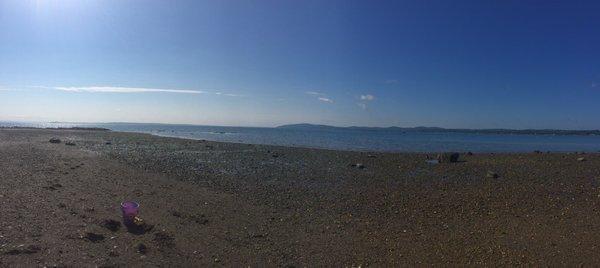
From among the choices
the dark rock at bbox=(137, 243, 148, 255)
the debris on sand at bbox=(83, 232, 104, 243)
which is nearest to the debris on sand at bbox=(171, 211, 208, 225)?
the dark rock at bbox=(137, 243, 148, 255)

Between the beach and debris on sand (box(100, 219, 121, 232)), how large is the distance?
0.15m

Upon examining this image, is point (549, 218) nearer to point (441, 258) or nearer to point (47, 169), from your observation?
point (441, 258)

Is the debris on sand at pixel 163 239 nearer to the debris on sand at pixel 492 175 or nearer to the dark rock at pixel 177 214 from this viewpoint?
the dark rock at pixel 177 214

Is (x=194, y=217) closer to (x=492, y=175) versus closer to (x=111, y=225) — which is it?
(x=111, y=225)

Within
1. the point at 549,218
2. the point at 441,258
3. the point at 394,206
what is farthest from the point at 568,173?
the point at 441,258

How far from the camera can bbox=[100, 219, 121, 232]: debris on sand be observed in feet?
31.7

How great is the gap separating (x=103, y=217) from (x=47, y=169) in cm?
977

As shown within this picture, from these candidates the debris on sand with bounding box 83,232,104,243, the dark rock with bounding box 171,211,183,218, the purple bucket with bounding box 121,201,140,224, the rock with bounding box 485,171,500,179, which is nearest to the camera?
the debris on sand with bounding box 83,232,104,243

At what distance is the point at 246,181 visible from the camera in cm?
1920

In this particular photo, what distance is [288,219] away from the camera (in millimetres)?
12242

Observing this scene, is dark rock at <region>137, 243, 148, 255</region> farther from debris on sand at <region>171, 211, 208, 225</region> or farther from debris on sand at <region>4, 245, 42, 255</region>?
debris on sand at <region>171, 211, 208, 225</region>

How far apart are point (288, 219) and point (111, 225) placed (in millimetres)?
4678

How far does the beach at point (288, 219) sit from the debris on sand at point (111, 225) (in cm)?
15

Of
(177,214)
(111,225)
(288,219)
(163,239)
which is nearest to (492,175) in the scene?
(288,219)
